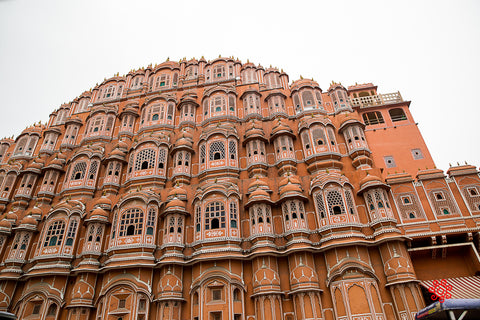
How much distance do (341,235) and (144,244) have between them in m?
12.0

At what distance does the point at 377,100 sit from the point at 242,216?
17474 mm

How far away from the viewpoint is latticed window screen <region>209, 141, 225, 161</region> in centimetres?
2506

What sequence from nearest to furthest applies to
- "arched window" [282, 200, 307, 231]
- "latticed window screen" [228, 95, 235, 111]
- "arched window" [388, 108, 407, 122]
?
"arched window" [282, 200, 307, 231] → "arched window" [388, 108, 407, 122] → "latticed window screen" [228, 95, 235, 111]

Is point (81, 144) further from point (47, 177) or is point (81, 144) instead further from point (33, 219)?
point (33, 219)

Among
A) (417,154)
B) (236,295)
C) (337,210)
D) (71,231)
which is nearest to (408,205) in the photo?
(337,210)

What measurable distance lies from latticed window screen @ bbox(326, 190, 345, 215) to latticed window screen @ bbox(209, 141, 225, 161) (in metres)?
8.43

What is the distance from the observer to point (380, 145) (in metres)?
26.7

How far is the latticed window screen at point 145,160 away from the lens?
25.6 metres

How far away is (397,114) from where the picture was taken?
29.0 m

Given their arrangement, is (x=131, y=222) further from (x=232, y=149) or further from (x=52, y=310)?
(x=232, y=149)

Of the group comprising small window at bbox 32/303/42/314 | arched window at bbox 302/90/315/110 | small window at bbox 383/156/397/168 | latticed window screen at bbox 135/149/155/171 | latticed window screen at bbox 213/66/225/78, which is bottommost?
small window at bbox 32/303/42/314

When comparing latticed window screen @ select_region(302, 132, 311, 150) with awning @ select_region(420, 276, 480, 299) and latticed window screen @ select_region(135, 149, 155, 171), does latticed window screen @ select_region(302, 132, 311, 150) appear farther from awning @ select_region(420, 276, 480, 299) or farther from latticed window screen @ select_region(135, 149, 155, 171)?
latticed window screen @ select_region(135, 149, 155, 171)

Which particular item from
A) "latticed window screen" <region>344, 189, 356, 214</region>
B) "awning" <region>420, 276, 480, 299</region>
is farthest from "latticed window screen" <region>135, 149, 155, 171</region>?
"awning" <region>420, 276, 480, 299</region>

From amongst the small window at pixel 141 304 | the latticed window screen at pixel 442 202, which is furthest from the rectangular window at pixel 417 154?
the small window at pixel 141 304
